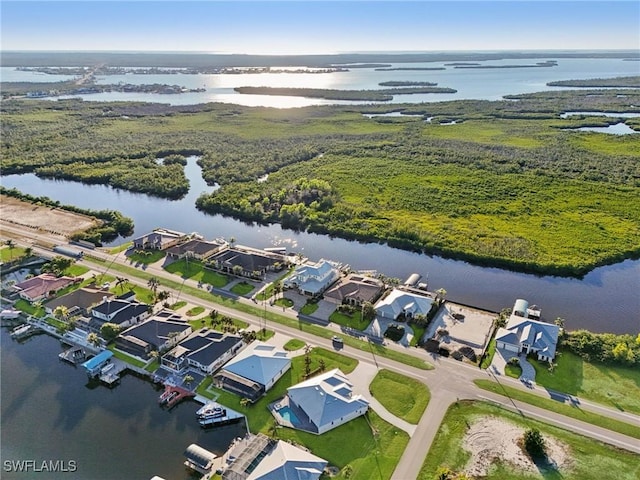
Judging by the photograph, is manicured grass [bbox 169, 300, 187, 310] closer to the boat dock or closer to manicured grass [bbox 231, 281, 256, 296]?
manicured grass [bbox 231, 281, 256, 296]

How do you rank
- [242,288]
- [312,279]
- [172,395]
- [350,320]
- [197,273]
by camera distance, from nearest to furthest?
[172,395], [350,320], [312,279], [242,288], [197,273]

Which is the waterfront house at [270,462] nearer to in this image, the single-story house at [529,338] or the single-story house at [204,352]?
the single-story house at [204,352]

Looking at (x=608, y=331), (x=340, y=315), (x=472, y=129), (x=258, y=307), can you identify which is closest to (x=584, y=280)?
(x=608, y=331)

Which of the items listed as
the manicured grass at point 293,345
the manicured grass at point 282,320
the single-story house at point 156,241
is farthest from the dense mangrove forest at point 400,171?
the manicured grass at point 293,345

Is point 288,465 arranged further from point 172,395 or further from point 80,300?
point 80,300

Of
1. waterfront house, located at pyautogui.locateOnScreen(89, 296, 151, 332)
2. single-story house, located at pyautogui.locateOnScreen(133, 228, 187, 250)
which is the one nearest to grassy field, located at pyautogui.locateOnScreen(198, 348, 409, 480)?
waterfront house, located at pyautogui.locateOnScreen(89, 296, 151, 332)

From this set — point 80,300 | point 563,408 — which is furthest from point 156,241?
point 563,408
